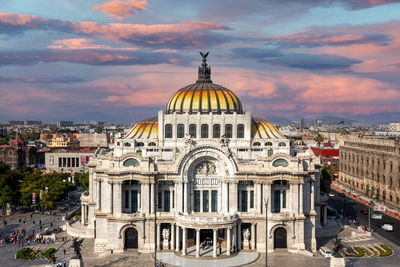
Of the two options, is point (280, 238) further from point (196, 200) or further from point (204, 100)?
point (204, 100)

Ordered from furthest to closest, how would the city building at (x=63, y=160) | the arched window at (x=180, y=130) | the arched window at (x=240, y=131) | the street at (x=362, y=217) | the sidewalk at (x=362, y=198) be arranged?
the city building at (x=63, y=160) < the sidewalk at (x=362, y=198) < the street at (x=362, y=217) < the arched window at (x=240, y=131) < the arched window at (x=180, y=130)

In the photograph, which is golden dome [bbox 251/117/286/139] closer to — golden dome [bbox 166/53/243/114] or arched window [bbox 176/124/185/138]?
golden dome [bbox 166/53/243/114]

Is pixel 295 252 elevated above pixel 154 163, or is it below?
below

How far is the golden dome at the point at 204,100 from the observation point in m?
86.2

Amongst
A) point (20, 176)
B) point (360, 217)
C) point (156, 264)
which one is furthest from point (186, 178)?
point (20, 176)

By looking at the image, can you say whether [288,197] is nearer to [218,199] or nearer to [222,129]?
[218,199]

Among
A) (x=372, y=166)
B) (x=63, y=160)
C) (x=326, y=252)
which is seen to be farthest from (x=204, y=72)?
(x=63, y=160)

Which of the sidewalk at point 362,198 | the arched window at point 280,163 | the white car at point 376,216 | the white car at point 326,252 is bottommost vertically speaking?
the white car at point 326,252

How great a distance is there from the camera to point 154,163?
239 feet

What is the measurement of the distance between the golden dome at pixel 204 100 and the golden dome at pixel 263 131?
429 cm

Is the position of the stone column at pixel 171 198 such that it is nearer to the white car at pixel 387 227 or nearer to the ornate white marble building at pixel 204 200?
the ornate white marble building at pixel 204 200

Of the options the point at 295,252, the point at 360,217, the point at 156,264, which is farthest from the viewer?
the point at 360,217

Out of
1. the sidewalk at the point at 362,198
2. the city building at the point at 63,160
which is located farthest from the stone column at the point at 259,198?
the city building at the point at 63,160

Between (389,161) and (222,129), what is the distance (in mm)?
54341
